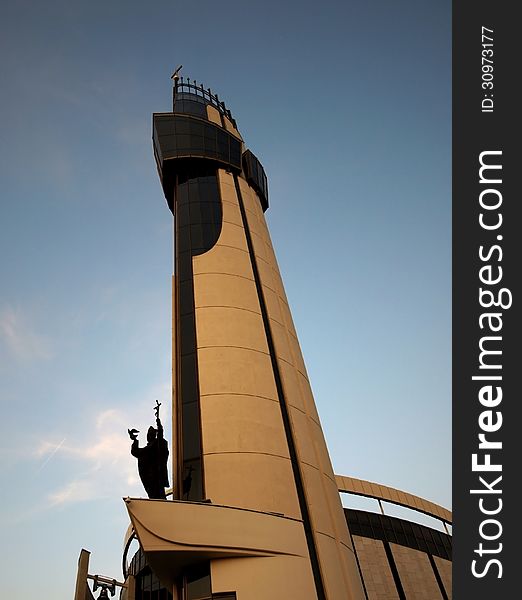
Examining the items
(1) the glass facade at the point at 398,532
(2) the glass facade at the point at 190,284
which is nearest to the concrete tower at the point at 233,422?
(2) the glass facade at the point at 190,284

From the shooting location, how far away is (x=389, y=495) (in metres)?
46.2

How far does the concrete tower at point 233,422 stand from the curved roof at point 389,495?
18907mm

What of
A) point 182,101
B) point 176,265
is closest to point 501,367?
point 176,265

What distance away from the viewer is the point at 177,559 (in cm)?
1753

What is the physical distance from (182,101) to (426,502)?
132 ft

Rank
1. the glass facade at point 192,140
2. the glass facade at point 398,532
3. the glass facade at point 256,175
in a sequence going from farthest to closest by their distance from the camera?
the glass facade at point 398,532 → the glass facade at point 256,175 → the glass facade at point 192,140

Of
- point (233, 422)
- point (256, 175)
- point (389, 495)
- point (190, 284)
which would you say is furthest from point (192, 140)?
point (389, 495)

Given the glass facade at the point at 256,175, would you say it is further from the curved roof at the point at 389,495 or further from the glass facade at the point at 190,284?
the curved roof at the point at 389,495

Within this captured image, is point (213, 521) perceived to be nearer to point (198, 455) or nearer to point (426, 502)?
point (198, 455)

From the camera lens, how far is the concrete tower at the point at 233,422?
17578mm

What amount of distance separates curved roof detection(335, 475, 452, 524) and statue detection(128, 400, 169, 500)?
78.5 feet

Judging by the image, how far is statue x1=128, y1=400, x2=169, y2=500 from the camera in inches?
937

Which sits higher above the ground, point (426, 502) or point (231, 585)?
point (426, 502)

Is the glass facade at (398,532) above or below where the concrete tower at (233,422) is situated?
below
